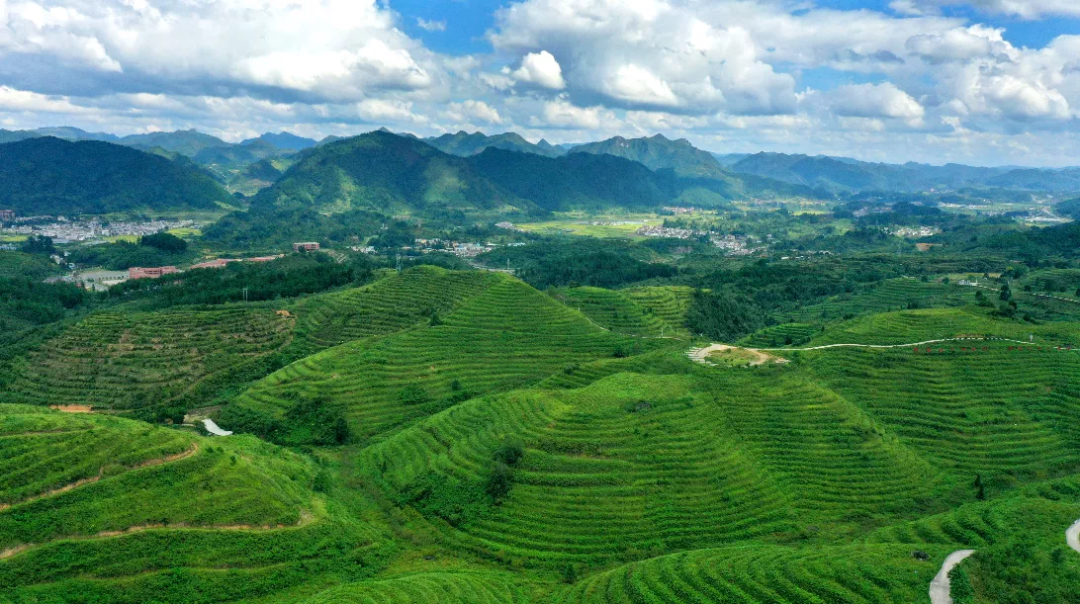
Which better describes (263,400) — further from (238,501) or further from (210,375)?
(238,501)

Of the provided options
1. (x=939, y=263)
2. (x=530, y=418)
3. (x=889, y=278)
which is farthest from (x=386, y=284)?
(x=939, y=263)

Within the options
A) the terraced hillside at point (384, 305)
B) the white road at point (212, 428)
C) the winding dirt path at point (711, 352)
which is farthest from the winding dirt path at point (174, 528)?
the terraced hillside at point (384, 305)

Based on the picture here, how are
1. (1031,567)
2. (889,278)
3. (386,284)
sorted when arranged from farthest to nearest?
(889,278) → (386,284) → (1031,567)

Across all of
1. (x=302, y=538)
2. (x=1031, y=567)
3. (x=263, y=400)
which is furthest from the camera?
(x=263, y=400)

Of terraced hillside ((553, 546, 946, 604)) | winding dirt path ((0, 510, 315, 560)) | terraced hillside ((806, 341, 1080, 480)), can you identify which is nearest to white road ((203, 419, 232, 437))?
winding dirt path ((0, 510, 315, 560))

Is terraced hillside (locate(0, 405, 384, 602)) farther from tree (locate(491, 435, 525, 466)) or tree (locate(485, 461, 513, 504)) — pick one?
tree (locate(491, 435, 525, 466))

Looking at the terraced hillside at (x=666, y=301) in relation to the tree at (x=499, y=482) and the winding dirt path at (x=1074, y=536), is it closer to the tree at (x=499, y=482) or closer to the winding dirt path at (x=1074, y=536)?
the tree at (x=499, y=482)

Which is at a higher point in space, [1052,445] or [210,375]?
[1052,445]
